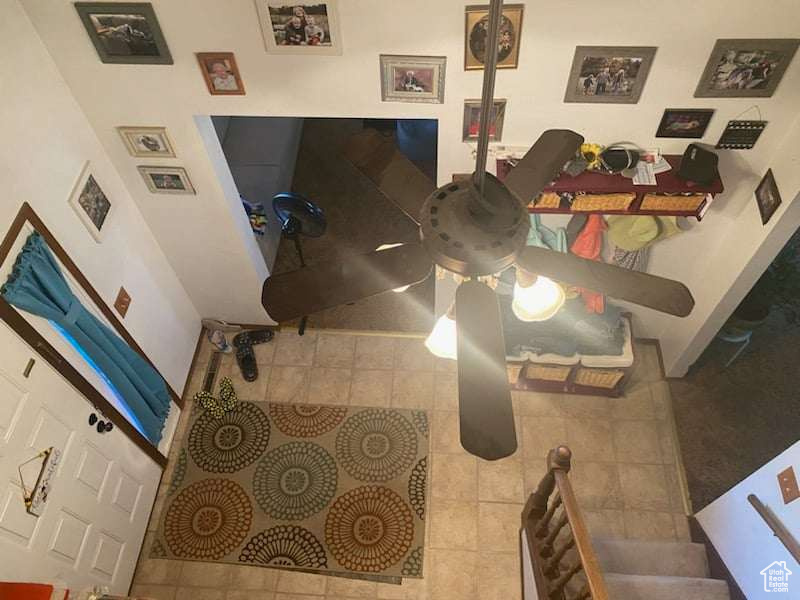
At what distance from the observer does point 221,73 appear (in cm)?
299

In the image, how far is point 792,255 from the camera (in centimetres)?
418

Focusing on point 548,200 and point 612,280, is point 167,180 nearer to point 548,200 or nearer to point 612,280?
point 548,200

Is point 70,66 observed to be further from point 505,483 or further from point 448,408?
point 505,483

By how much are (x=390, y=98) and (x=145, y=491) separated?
2.98 m

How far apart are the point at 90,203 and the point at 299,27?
5.07 feet

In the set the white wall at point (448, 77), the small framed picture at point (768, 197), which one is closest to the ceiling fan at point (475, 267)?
the white wall at point (448, 77)

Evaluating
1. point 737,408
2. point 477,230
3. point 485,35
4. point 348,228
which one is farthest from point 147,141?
point 737,408

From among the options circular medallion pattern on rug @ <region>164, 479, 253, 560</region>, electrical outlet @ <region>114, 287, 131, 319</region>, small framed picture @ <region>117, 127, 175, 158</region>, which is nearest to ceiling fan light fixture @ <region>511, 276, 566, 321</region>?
small framed picture @ <region>117, 127, 175, 158</region>

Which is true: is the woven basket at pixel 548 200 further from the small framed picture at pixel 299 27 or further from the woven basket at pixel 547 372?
the woven basket at pixel 547 372

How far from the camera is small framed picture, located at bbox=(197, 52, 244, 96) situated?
9.56 ft

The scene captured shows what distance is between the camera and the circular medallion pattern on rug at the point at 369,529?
4.05 meters

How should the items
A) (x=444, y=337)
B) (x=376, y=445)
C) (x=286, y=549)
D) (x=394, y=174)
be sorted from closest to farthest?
(x=394, y=174), (x=444, y=337), (x=286, y=549), (x=376, y=445)

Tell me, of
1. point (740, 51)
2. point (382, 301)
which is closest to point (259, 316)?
point (382, 301)

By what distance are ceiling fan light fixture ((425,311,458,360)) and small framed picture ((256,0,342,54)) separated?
1440 mm
